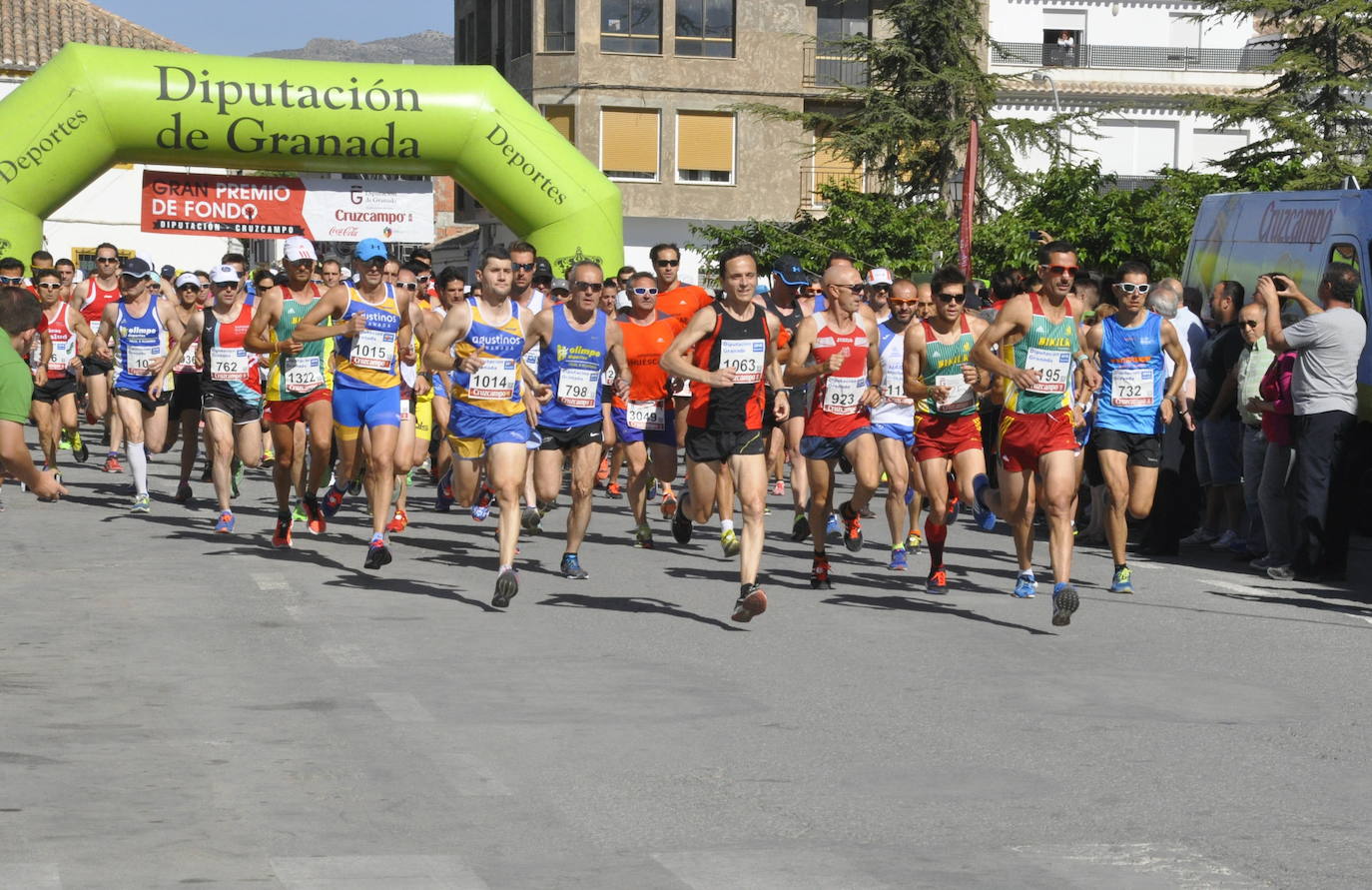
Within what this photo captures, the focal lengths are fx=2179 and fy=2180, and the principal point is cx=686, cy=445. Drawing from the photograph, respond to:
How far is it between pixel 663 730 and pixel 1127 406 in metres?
5.61

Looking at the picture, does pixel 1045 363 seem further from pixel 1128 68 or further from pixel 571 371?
pixel 1128 68

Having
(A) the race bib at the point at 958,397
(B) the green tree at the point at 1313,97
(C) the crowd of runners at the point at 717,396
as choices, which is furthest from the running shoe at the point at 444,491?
(B) the green tree at the point at 1313,97

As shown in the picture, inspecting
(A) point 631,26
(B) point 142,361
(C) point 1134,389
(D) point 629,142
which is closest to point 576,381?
(C) point 1134,389

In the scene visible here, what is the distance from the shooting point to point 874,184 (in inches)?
2184

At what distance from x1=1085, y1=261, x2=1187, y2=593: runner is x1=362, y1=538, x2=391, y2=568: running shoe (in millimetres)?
4150

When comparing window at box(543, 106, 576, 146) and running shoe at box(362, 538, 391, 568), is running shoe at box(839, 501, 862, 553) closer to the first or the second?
running shoe at box(362, 538, 391, 568)

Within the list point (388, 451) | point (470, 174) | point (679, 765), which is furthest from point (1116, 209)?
point (679, 765)

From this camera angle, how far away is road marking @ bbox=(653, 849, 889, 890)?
5.68 m

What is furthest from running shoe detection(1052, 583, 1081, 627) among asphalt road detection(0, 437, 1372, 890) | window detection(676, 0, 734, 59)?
window detection(676, 0, 734, 59)

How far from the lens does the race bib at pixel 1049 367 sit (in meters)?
11.3

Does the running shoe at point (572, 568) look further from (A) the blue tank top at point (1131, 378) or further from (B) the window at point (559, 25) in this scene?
(B) the window at point (559, 25)

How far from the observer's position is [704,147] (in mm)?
54719

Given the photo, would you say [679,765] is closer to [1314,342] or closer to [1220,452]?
[1314,342]

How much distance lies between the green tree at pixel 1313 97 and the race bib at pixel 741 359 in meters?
32.8
